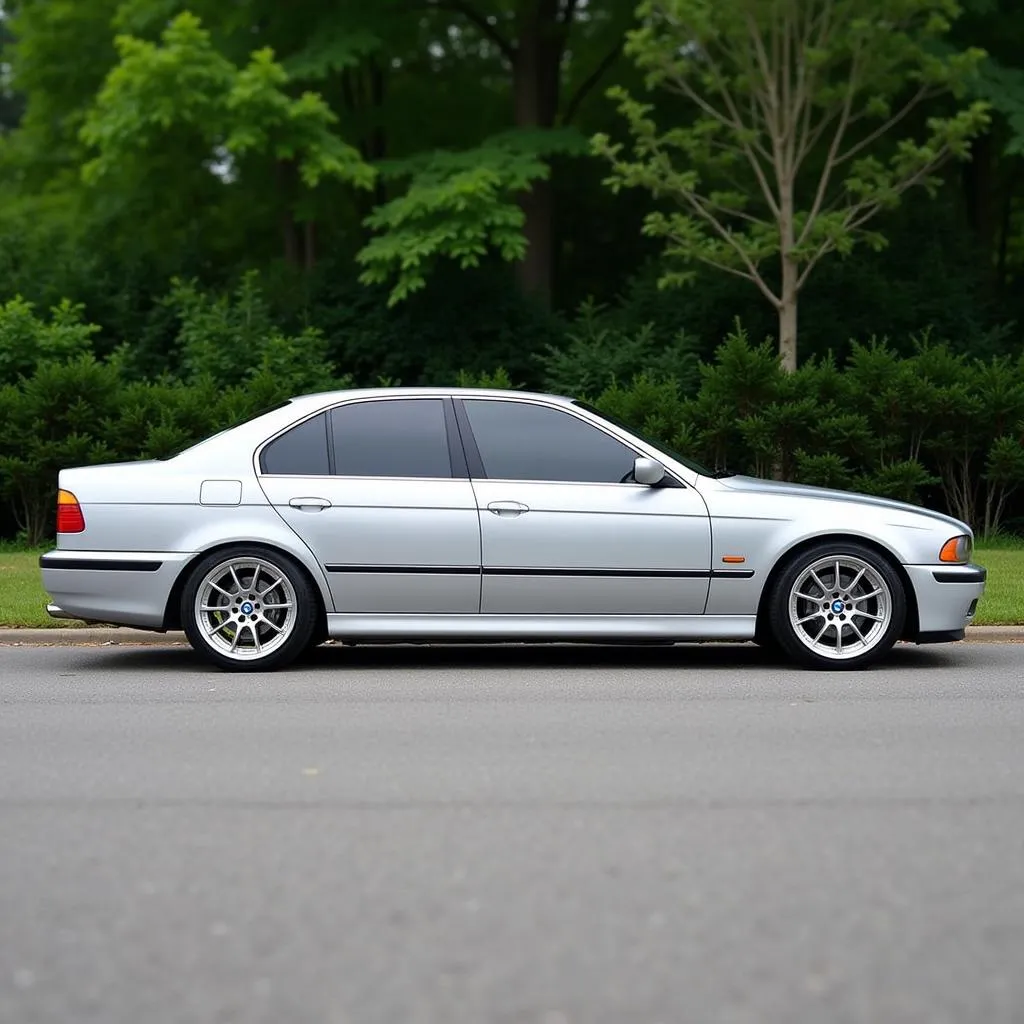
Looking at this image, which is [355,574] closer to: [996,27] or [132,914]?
[132,914]

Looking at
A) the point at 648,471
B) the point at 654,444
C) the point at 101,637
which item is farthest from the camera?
the point at 101,637

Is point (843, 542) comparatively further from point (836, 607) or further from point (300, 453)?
point (300, 453)

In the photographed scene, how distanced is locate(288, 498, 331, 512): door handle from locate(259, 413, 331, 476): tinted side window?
0.21 meters

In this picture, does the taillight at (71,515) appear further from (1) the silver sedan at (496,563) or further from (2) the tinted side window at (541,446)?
(2) the tinted side window at (541,446)

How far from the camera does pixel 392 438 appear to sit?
9.53 m

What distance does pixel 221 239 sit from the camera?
98.5 ft

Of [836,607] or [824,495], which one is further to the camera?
[824,495]

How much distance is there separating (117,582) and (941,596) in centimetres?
461

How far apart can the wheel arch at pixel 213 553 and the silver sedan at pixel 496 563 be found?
0.03 ft

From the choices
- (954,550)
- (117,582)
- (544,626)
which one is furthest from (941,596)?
(117,582)

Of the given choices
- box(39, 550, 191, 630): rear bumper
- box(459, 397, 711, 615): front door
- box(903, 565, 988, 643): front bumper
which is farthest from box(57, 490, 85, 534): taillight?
box(903, 565, 988, 643): front bumper

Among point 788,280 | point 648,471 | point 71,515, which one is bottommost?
point 71,515

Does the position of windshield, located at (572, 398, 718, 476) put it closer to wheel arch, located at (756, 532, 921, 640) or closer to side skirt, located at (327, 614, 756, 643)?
wheel arch, located at (756, 532, 921, 640)

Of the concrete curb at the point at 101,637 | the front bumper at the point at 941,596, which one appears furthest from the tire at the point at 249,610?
the front bumper at the point at 941,596
